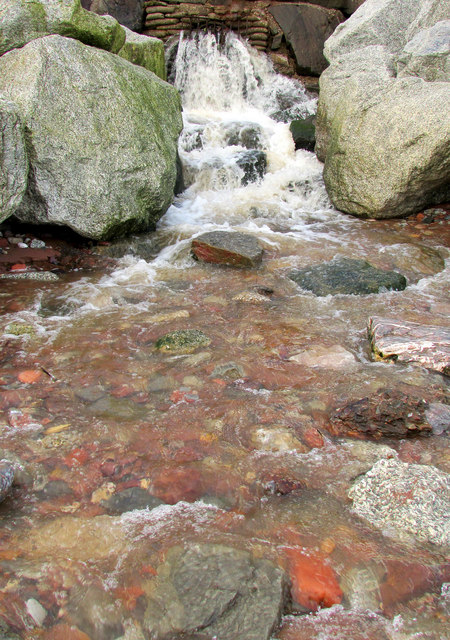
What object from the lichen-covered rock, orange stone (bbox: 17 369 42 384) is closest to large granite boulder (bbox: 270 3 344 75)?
the lichen-covered rock

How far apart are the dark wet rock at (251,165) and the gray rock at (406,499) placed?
21.8 ft

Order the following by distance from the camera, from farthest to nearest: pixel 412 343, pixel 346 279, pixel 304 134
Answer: pixel 304 134 < pixel 346 279 < pixel 412 343

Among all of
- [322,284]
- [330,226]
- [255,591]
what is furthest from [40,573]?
[330,226]

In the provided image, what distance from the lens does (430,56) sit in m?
7.21

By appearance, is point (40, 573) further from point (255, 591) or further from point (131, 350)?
point (131, 350)

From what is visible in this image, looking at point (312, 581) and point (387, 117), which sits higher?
point (387, 117)

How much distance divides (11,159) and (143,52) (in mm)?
4480

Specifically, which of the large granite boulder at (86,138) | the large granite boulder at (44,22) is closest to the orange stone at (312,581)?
the large granite boulder at (86,138)

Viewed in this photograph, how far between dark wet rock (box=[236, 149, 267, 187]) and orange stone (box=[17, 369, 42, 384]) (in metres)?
5.81

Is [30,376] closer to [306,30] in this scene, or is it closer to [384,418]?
[384,418]

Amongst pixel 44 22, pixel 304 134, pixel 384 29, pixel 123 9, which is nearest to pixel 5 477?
pixel 44 22

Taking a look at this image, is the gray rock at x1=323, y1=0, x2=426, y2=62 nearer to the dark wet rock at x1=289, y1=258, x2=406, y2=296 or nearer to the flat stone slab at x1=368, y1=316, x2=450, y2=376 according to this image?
the dark wet rock at x1=289, y1=258, x2=406, y2=296

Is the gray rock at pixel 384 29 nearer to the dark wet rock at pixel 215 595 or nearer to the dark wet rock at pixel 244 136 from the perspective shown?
the dark wet rock at pixel 244 136

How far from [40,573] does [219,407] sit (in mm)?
1403
